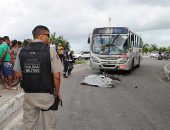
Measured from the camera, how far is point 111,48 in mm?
23781

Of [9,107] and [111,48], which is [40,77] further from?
[111,48]

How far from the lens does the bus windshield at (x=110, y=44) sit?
23719 mm

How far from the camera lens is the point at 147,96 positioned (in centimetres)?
1393

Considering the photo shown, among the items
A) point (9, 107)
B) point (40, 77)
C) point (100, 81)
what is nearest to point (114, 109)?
point (9, 107)

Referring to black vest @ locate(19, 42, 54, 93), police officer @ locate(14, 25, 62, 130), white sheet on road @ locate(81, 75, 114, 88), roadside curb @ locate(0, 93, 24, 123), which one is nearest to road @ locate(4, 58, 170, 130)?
white sheet on road @ locate(81, 75, 114, 88)

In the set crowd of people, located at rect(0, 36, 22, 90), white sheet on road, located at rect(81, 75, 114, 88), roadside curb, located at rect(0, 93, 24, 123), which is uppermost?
crowd of people, located at rect(0, 36, 22, 90)

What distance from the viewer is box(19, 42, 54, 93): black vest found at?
5582 mm

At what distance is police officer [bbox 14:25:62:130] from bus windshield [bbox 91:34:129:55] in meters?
18.1

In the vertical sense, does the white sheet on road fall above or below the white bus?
below

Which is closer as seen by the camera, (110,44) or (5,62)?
(5,62)

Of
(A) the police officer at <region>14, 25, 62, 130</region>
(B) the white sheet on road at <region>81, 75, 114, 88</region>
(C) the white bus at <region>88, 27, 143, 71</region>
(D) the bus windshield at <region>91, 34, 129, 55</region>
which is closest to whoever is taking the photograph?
(A) the police officer at <region>14, 25, 62, 130</region>

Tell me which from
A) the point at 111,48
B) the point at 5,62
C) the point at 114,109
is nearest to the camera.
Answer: the point at 114,109

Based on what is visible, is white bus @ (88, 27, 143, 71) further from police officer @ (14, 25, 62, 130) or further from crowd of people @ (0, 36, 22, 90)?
police officer @ (14, 25, 62, 130)

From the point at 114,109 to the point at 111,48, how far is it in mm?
13086
